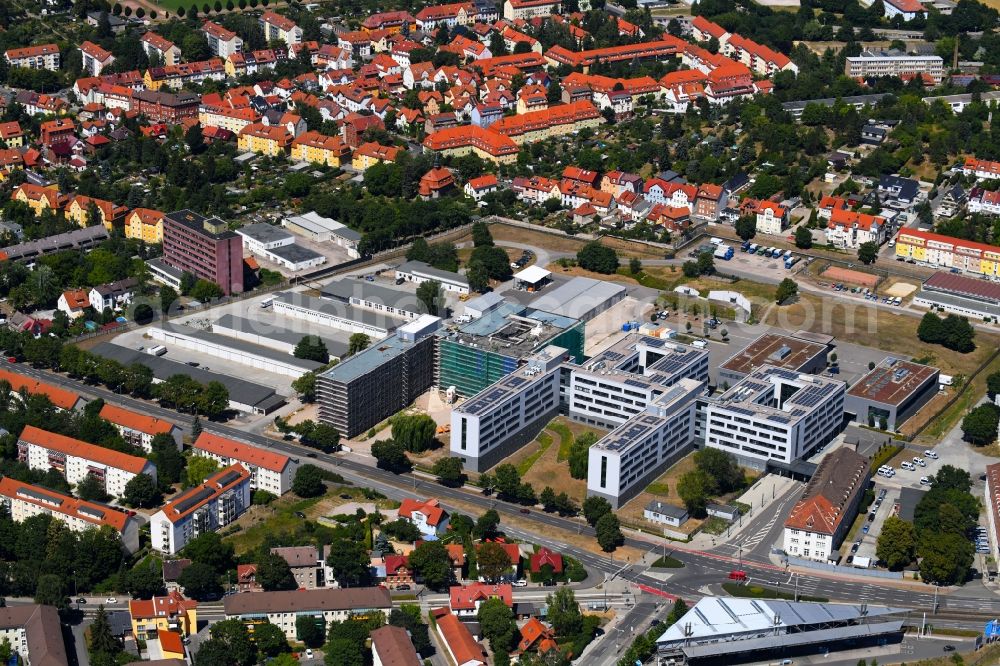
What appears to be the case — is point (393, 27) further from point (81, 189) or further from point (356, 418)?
point (356, 418)

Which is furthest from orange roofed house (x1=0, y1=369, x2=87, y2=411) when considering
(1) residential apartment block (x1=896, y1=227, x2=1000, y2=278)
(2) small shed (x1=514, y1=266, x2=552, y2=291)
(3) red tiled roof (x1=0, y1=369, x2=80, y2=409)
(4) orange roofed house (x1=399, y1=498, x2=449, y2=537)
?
(1) residential apartment block (x1=896, y1=227, x2=1000, y2=278)

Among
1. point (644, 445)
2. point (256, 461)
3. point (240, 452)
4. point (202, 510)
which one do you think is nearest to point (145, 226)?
point (240, 452)

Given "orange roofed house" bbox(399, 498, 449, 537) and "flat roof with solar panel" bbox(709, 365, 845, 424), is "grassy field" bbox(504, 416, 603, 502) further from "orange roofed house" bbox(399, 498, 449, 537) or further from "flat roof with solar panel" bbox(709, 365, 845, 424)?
"flat roof with solar panel" bbox(709, 365, 845, 424)

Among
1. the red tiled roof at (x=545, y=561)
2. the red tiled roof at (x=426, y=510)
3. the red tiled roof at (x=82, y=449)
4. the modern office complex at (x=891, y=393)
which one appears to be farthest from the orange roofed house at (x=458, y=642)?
the modern office complex at (x=891, y=393)

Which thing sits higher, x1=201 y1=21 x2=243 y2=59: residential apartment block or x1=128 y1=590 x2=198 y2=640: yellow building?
x1=201 y1=21 x2=243 y2=59: residential apartment block

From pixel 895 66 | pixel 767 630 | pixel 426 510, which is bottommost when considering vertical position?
pixel 426 510

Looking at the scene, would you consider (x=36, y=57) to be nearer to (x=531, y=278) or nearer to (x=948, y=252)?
(x=531, y=278)
